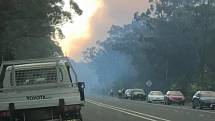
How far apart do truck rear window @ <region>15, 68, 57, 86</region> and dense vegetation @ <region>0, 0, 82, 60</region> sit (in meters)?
26.1

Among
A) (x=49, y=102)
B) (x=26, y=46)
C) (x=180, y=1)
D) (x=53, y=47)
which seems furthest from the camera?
(x=180, y=1)

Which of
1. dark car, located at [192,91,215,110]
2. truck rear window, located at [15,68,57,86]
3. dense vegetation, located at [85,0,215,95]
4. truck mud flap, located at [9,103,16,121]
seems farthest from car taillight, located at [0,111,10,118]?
dense vegetation, located at [85,0,215,95]

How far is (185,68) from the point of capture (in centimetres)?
8662

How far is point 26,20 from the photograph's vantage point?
182ft

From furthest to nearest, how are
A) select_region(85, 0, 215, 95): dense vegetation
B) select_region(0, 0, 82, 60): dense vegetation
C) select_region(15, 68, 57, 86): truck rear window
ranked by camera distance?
1. select_region(85, 0, 215, 95): dense vegetation
2. select_region(0, 0, 82, 60): dense vegetation
3. select_region(15, 68, 57, 86): truck rear window

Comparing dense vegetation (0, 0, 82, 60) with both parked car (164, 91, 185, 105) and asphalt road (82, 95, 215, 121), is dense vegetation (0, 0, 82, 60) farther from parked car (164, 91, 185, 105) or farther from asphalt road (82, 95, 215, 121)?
parked car (164, 91, 185, 105)

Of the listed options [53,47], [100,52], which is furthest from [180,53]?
[100,52]

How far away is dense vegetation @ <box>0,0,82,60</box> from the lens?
160 ft

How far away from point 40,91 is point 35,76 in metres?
1.18

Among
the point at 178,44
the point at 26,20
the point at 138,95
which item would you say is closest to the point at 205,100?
the point at 26,20

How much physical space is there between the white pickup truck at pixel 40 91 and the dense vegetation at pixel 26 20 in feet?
85.4

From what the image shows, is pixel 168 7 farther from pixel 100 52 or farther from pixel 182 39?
pixel 100 52

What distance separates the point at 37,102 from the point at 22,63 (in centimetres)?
227

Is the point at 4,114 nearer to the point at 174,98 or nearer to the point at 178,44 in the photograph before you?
the point at 174,98
